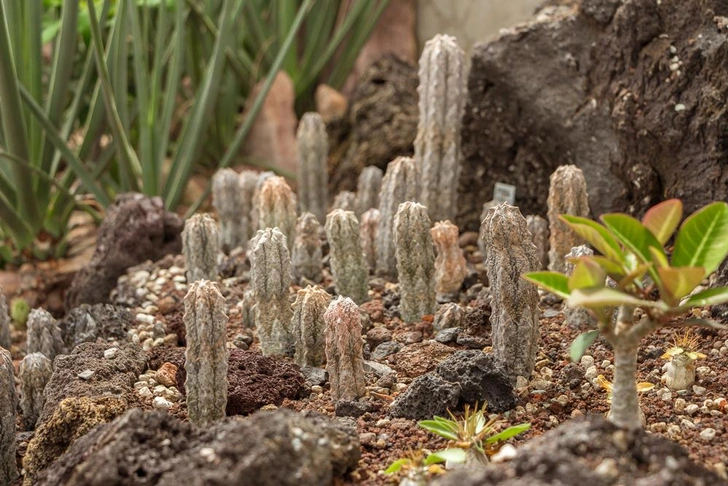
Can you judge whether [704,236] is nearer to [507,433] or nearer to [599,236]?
[599,236]

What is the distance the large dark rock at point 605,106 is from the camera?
3777mm

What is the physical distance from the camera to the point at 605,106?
420 centimetres

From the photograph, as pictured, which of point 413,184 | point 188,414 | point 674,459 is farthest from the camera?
point 413,184

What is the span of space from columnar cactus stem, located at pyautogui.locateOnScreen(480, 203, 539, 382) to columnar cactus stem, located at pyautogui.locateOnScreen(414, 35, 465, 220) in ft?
4.16

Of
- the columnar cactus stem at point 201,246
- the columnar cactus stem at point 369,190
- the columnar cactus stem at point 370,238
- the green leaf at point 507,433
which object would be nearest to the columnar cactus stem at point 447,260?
the columnar cactus stem at point 370,238

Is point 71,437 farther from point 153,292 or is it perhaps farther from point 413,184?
point 413,184

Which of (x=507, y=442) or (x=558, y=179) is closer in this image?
(x=507, y=442)

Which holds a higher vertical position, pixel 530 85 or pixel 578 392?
pixel 530 85

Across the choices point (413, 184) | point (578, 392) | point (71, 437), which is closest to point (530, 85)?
point (413, 184)

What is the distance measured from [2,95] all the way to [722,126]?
301 cm

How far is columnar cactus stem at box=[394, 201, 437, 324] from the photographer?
11.8 feet

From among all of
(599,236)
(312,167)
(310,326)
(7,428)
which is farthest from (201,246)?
(599,236)

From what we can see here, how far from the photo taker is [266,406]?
3.03 metres

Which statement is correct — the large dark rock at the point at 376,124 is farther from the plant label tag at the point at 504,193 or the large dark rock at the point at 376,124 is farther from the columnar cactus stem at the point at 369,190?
the plant label tag at the point at 504,193
